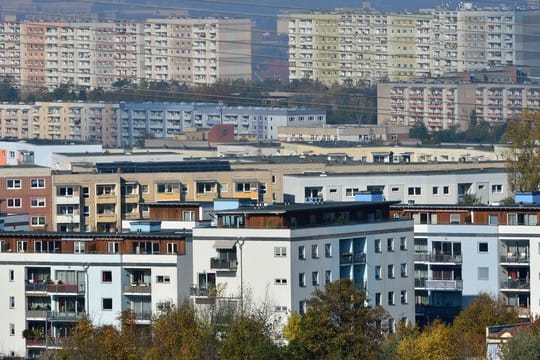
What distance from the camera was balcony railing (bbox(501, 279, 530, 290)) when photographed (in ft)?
82.6

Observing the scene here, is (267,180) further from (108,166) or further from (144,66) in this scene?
(144,66)

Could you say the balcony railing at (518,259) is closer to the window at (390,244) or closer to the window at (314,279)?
the window at (390,244)

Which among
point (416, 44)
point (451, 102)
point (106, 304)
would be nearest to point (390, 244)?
point (106, 304)

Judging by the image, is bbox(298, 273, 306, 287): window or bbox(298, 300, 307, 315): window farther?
bbox(298, 273, 306, 287): window

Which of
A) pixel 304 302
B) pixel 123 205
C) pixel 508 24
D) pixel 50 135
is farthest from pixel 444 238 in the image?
pixel 508 24

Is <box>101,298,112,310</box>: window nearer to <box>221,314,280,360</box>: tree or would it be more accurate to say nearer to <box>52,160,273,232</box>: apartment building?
<box>221,314,280,360</box>: tree

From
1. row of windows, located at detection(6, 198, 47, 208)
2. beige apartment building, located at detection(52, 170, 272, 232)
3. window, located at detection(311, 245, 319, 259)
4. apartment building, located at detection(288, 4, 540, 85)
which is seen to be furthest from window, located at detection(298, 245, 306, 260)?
apartment building, located at detection(288, 4, 540, 85)

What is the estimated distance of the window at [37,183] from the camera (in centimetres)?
3225

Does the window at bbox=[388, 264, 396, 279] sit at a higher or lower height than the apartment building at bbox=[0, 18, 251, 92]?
lower

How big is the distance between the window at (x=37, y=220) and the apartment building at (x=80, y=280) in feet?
26.1

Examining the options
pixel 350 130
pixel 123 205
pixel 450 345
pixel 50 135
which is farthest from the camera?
pixel 50 135

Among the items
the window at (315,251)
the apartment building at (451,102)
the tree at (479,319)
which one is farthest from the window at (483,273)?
the apartment building at (451,102)

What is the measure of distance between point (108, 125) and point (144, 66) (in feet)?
52.0

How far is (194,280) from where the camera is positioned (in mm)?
22844
